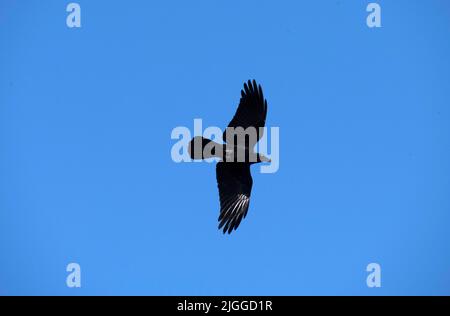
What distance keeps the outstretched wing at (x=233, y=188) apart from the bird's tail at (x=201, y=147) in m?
0.52

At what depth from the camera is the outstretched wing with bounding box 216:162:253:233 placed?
14781 mm

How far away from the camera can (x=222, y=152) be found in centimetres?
1486

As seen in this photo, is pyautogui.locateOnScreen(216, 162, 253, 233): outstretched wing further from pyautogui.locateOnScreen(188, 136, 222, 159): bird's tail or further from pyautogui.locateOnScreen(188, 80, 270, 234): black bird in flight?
pyautogui.locateOnScreen(188, 136, 222, 159): bird's tail

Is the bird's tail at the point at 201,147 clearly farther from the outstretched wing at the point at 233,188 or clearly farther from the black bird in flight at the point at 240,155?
the outstretched wing at the point at 233,188

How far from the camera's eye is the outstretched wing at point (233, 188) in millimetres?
14781

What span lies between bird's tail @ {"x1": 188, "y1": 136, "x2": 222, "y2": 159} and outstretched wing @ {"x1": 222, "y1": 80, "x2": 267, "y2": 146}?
0.46 metres

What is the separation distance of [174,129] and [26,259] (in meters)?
30.9

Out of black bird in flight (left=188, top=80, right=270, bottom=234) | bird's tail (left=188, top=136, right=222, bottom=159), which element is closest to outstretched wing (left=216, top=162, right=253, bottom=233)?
black bird in flight (left=188, top=80, right=270, bottom=234)

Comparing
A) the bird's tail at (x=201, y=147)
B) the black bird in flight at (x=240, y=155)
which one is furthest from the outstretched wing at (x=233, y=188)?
the bird's tail at (x=201, y=147)

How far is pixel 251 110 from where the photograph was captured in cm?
1521

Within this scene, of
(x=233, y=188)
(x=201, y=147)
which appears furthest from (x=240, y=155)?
(x=201, y=147)

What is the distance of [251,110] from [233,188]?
1.50m
